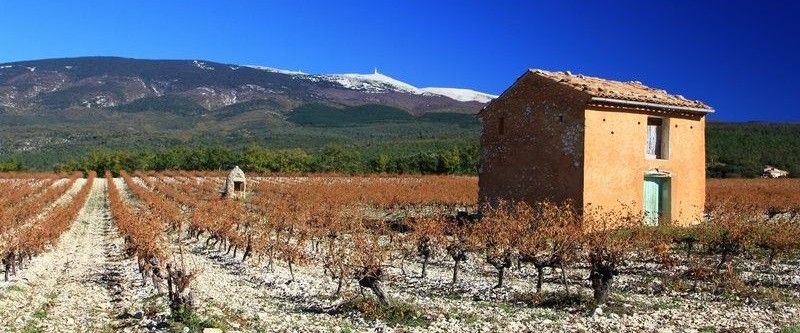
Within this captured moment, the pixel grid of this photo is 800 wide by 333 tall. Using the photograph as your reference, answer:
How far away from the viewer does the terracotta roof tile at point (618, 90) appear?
2458 cm

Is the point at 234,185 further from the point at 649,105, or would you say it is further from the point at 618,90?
the point at 649,105

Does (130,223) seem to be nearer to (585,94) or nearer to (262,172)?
(585,94)

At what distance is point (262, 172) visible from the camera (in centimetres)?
8625

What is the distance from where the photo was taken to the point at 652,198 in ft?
85.4

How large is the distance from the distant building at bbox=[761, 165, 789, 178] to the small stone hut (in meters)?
59.3

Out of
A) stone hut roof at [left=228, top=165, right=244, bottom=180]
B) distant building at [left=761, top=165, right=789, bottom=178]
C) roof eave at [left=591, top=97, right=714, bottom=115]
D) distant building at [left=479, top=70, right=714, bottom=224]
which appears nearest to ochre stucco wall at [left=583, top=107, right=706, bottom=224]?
distant building at [left=479, top=70, right=714, bottom=224]

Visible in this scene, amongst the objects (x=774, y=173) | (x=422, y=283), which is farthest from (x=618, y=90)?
(x=774, y=173)

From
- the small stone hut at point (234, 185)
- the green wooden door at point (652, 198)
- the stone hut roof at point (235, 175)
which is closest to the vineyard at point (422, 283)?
the green wooden door at point (652, 198)

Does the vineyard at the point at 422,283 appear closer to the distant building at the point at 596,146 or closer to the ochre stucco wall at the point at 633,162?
the ochre stucco wall at the point at 633,162

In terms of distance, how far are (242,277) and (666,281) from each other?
1003cm

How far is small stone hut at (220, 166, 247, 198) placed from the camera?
151 feet

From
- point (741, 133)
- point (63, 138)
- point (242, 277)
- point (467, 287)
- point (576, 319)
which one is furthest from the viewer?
point (63, 138)

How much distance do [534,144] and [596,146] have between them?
2.45 meters

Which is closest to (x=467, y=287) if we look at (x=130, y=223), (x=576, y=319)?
(x=576, y=319)
